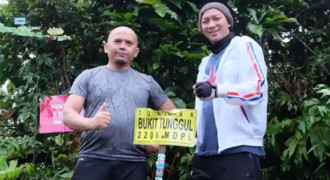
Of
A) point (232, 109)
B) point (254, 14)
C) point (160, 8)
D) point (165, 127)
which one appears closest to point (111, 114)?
point (165, 127)

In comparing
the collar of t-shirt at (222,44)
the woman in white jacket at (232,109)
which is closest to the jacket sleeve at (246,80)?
the woman in white jacket at (232,109)

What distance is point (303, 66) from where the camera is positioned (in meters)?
4.21

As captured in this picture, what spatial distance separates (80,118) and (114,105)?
0.21m

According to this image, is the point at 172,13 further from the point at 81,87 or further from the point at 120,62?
the point at 81,87

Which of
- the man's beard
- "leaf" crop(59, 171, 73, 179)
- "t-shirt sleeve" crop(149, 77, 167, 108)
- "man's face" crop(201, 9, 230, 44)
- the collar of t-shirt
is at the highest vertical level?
"man's face" crop(201, 9, 230, 44)

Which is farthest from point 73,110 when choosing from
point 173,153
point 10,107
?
point 10,107

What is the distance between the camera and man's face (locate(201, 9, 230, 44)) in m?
2.29

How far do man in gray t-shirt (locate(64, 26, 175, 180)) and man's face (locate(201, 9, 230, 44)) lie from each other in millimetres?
465

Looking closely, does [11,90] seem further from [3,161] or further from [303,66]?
[303,66]

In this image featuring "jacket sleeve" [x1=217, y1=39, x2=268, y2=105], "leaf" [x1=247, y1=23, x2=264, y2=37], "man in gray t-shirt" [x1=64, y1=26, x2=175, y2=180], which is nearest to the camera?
"jacket sleeve" [x1=217, y1=39, x2=268, y2=105]

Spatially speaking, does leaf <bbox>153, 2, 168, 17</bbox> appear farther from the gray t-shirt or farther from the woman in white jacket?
the woman in white jacket

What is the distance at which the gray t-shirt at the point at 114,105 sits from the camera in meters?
2.34

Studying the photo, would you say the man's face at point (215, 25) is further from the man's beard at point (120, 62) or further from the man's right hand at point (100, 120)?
the man's right hand at point (100, 120)

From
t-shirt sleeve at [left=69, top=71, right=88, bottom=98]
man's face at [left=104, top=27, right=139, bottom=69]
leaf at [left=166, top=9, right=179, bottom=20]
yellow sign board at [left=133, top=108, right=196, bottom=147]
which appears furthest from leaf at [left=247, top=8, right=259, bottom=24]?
t-shirt sleeve at [left=69, top=71, right=88, bottom=98]
